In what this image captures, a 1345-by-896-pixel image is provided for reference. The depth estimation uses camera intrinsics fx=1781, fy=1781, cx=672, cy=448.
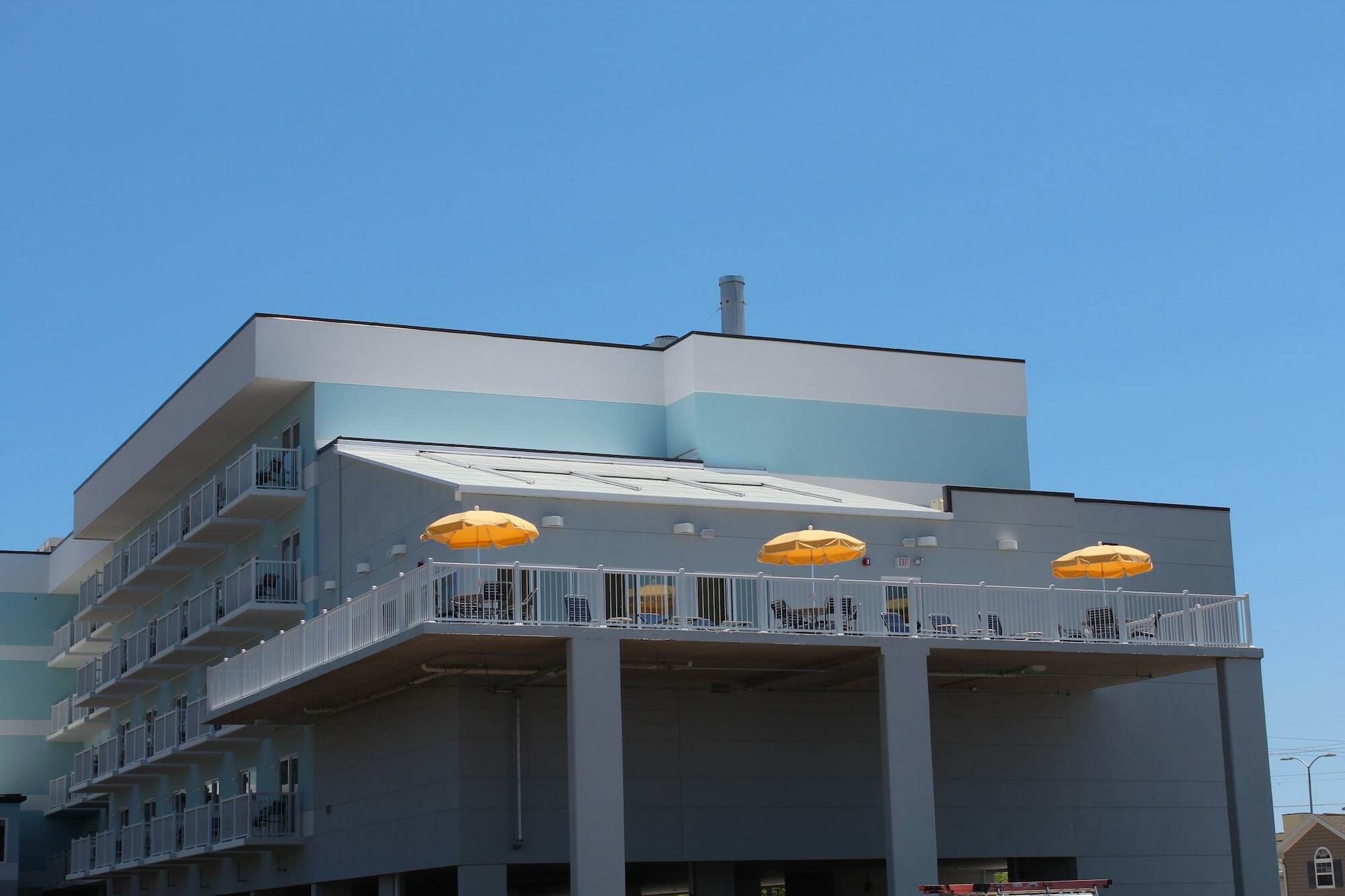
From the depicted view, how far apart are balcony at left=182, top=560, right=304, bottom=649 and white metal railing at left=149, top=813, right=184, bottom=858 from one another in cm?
419

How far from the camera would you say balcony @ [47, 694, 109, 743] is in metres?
54.3

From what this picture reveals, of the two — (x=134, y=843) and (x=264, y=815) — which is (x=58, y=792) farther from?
(x=264, y=815)

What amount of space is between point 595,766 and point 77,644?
34.7 meters

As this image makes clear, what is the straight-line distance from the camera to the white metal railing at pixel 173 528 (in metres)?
44.5

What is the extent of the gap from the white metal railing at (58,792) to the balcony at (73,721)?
125 centimetres

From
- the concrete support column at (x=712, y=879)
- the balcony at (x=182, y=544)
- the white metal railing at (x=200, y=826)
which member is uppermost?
the balcony at (x=182, y=544)

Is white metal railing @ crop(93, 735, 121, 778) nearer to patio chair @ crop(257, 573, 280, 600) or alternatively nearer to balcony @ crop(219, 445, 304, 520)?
balcony @ crop(219, 445, 304, 520)

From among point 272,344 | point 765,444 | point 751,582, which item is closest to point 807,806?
point 751,582

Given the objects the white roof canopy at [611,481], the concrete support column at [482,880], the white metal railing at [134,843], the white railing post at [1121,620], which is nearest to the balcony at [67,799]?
the white metal railing at [134,843]

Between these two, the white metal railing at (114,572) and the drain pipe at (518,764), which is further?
the white metal railing at (114,572)

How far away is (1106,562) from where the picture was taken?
108ft

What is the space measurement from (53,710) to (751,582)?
34.8 meters

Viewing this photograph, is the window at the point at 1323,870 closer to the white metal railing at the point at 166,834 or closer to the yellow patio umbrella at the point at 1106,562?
the yellow patio umbrella at the point at 1106,562

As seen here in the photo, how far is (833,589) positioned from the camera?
29.8m
